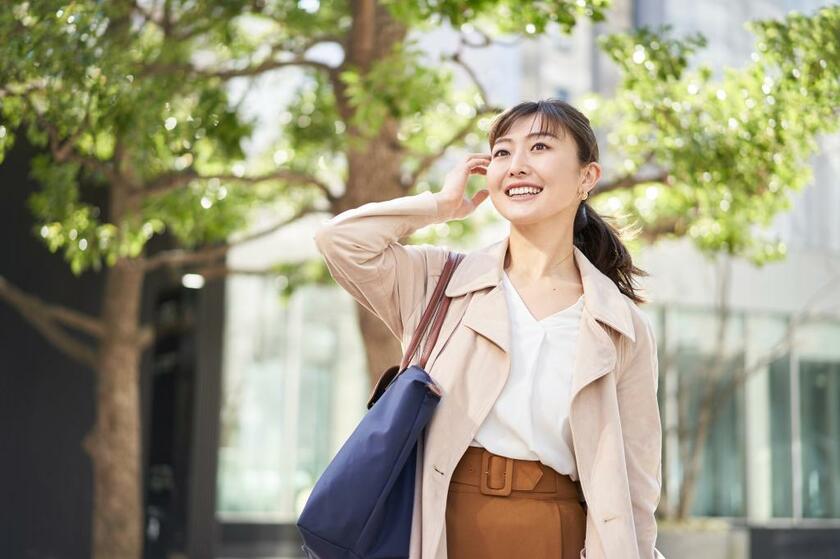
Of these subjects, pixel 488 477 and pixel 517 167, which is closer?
pixel 488 477

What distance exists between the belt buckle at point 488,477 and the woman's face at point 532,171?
573 millimetres

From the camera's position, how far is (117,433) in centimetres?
1062

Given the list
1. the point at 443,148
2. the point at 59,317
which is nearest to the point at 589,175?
the point at 443,148

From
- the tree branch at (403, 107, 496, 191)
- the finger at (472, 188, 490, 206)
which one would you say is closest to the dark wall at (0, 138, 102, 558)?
the tree branch at (403, 107, 496, 191)

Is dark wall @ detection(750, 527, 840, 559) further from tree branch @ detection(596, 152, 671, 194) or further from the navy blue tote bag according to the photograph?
the navy blue tote bag

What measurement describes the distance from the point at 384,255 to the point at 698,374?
549 inches

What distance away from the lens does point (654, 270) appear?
16.0m

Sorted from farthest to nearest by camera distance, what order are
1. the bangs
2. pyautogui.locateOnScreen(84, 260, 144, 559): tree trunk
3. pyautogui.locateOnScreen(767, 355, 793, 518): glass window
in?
pyautogui.locateOnScreen(767, 355, 793, 518): glass window
pyautogui.locateOnScreen(84, 260, 144, 559): tree trunk
the bangs

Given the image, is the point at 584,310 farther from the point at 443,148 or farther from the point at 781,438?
the point at 781,438

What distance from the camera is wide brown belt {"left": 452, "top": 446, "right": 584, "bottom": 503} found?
2.69 meters

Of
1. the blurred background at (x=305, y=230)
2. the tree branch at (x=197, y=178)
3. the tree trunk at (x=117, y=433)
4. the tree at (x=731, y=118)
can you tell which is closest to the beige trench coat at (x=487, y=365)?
the blurred background at (x=305, y=230)

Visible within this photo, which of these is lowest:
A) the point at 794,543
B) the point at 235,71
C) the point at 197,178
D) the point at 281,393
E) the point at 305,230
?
the point at 794,543

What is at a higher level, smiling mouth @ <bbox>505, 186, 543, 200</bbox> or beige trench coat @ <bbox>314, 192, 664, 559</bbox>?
smiling mouth @ <bbox>505, 186, 543, 200</bbox>

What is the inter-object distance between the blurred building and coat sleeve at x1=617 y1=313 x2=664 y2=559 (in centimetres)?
1310
